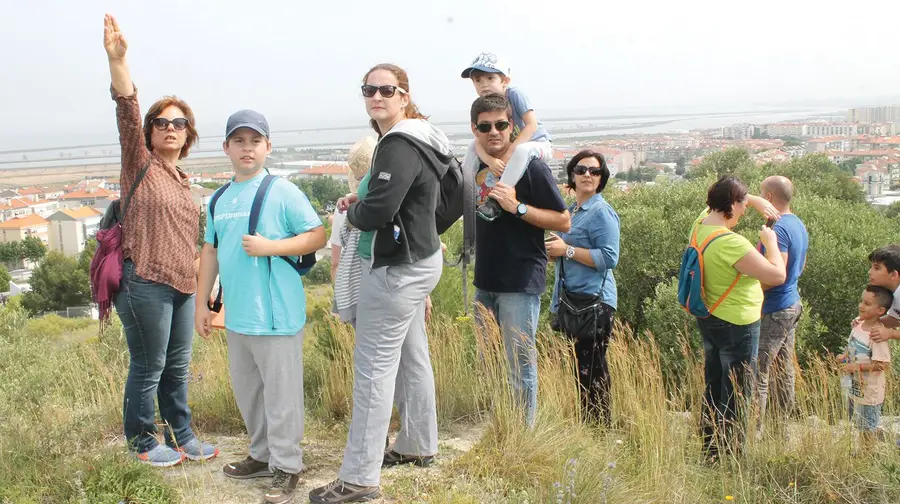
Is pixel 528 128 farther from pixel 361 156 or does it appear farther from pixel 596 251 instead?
pixel 361 156

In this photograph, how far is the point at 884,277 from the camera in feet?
15.8

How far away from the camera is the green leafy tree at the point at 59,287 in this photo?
6144 centimetres

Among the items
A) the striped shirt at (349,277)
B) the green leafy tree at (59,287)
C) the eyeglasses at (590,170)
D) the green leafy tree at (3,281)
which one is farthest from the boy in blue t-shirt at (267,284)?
the green leafy tree at (3,281)

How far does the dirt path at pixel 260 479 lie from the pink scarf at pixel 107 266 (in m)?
0.89

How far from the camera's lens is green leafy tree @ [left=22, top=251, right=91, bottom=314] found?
6144 cm

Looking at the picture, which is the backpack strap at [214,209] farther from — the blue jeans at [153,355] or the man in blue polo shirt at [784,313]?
the man in blue polo shirt at [784,313]

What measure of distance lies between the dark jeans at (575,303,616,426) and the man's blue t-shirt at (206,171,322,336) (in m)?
1.90

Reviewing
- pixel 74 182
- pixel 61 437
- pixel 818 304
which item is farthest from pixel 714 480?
pixel 74 182

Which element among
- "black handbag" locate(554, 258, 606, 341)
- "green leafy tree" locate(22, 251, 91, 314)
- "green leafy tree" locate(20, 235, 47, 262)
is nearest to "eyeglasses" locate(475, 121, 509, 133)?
"black handbag" locate(554, 258, 606, 341)

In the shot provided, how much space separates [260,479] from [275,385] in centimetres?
58

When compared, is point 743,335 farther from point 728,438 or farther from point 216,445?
point 216,445

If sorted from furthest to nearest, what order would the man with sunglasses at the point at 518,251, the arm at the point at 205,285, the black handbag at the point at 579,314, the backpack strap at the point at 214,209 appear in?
the black handbag at the point at 579,314 → the man with sunglasses at the point at 518,251 → the arm at the point at 205,285 → the backpack strap at the point at 214,209

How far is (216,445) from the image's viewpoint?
4137 millimetres

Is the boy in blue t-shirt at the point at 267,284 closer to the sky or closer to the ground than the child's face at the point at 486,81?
closer to the ground
